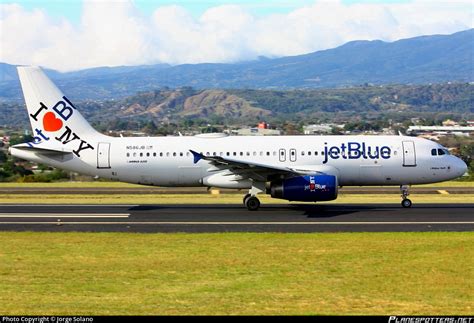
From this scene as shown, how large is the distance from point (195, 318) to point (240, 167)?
22.2 m

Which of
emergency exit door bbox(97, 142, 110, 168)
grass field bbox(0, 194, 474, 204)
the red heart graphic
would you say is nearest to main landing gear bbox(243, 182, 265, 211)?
grass field bbox(0, 194, 474, 204)

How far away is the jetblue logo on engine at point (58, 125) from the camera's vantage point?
39.5 metres

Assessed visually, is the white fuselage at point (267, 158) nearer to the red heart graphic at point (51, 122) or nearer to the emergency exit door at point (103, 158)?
the emergency exit door at point (103, 158)

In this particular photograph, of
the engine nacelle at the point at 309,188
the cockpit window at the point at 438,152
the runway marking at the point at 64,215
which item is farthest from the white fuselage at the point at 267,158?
the runway marking at the point at 64,215

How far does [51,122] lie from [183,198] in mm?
10097

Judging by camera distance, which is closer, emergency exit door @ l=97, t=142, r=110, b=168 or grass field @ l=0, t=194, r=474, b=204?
emergency exit door @ l=97, t=142, r=110, b=168

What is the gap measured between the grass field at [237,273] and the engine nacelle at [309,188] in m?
8.04

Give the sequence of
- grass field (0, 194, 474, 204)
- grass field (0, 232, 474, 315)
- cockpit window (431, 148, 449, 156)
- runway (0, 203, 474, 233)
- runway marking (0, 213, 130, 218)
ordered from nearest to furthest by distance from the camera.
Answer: grass field (0, 232, 474, 315), runway (0, 203, 474, 233), runway marking (0, 213, 130, 218), cockpit window (431, 148, 449, 156), grass field (0, 194, 474, 204)

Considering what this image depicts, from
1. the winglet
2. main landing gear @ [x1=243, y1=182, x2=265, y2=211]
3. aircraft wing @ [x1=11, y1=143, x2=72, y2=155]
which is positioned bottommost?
main landing gear @ [x1=243, y1=182, x2=265, y2=211]

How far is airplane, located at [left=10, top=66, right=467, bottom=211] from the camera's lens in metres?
38.4

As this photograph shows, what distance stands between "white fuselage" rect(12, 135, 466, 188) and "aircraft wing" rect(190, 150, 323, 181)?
665 mm

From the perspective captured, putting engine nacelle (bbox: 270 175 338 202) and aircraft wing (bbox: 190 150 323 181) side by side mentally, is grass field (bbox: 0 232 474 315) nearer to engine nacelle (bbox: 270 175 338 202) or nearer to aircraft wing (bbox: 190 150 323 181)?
engine nacelle (bbox: 270 175 338 202)

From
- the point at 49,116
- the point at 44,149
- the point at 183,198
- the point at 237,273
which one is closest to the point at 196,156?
the point at 44,149

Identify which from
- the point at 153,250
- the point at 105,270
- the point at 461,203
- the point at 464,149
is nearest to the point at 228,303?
the point at 105,270
